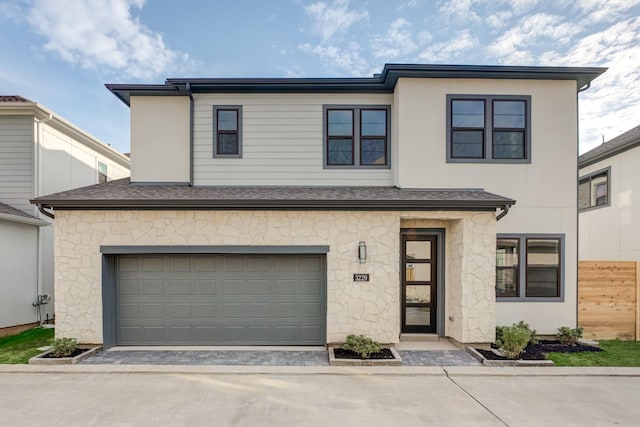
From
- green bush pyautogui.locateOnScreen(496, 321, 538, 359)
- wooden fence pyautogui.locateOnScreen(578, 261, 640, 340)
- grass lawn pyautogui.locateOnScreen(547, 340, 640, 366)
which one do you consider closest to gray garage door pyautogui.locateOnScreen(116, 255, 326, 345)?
green bush pyautogui.locateOnScreen(496, 321, 538, 359)

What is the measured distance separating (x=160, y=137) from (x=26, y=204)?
15.2 feet

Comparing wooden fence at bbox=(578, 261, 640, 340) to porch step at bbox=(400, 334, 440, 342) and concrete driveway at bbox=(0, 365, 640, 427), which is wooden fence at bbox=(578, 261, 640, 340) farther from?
porch step at bbox=(400, 334, 440, 342)

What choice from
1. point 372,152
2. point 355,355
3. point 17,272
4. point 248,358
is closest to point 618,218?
point 372,152

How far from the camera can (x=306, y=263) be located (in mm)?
7066

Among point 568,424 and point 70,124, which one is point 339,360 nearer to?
point 568,424

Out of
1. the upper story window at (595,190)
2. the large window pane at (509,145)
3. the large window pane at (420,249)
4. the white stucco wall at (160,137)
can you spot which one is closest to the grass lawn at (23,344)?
the white stucco wall at (160,137)

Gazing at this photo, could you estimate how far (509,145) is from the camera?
25.3 ft

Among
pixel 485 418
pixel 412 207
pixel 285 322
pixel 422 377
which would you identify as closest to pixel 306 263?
pixel 285 322

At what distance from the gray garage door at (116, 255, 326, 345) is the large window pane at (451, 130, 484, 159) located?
4.12m

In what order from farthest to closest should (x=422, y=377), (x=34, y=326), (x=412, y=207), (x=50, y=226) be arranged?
(x=50, y=226)
(x=34, y=326)
(x=412, y=207)
(x=422, y=377)

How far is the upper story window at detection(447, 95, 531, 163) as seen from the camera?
764 cm

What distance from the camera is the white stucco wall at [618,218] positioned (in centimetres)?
994

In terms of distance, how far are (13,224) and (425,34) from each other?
42.5 feet

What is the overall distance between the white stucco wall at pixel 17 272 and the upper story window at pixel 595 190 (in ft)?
59.1
